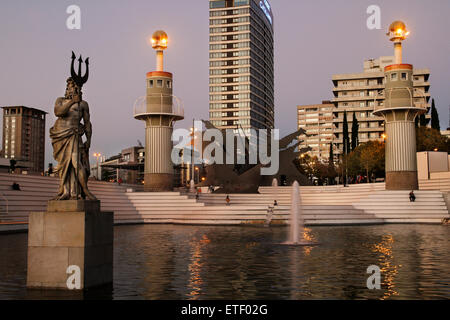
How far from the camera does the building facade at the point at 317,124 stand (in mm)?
180363

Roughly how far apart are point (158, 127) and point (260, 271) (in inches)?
1094

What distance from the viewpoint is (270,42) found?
14562cm

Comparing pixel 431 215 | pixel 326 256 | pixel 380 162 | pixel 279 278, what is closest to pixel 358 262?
pixel 326 256

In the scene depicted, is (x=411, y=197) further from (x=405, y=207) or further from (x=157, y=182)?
(x=157, y=182)

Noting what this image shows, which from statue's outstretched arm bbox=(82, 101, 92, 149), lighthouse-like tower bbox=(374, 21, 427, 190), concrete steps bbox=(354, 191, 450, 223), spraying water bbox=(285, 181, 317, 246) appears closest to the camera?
statue's outstretched arm bbox=(82, 101, 92, 149)

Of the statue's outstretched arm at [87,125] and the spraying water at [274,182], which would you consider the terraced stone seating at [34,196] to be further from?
the statue's outstretched arm at [87,125]

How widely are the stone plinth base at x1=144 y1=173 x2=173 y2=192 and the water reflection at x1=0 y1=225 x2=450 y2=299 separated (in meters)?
20.2

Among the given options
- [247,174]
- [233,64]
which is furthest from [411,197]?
[233,64]

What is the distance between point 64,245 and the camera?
8367 mm

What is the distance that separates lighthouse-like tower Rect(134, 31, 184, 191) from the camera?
37.4 m

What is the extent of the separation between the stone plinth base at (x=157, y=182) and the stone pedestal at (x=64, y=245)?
94.3 ft

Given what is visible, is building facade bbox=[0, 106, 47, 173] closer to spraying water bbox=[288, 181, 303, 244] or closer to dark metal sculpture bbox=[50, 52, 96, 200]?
spraying water bbox=[288, 181, 303, 244]

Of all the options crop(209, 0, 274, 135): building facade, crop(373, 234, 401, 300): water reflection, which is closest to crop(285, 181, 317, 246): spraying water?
crop(373, 234, 401, 300): water reflection
